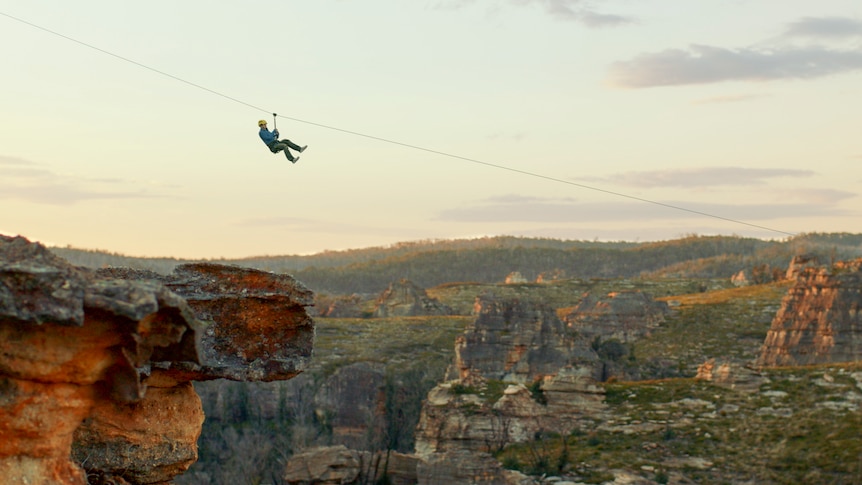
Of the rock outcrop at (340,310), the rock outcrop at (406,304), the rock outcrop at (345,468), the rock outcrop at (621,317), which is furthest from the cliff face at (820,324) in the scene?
the rock outcrop at (340,310)

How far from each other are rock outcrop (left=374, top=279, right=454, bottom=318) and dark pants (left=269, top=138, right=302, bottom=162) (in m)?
70.0

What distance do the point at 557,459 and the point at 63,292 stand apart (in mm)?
36685

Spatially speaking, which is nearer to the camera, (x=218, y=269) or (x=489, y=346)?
(x=218, y=269)

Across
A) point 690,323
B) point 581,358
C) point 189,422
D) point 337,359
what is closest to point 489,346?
point 581,358

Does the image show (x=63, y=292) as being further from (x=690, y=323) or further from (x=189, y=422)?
(x=690, y=323)

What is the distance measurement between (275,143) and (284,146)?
215 mm

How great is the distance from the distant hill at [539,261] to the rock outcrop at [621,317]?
181 feet

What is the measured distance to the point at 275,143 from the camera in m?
20.6

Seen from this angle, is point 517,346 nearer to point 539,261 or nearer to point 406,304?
point 406,304

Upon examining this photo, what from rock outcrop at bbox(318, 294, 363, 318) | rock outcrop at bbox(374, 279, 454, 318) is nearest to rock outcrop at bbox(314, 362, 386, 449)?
rock outcrop at bbox(318, 294, 363, 318)

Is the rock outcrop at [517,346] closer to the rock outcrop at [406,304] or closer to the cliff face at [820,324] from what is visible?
the cliff face at [820,324]

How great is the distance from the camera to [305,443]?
5584 cm

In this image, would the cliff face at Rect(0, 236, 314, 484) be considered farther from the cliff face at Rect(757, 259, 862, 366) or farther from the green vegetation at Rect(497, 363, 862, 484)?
the cliff face at Rect(757, 259, 862, 366)

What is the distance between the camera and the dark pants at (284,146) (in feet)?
67.7
